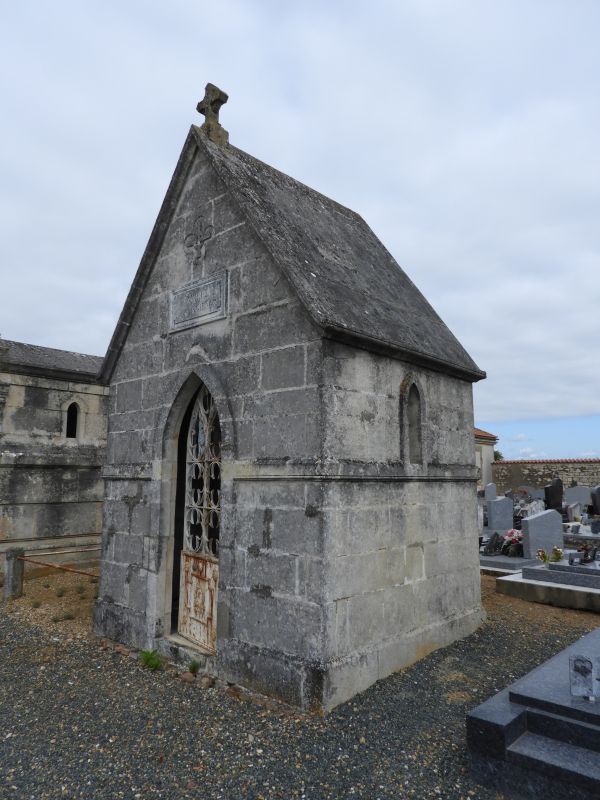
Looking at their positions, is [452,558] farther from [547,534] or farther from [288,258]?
[547,534]

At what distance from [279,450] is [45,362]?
372 inches

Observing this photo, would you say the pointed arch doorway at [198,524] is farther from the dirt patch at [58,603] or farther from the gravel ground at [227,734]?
the dirt patch at [58,603]

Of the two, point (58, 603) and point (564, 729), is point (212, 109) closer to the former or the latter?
point (564, 729)

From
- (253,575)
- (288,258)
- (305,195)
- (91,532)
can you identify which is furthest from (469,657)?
(91,532)

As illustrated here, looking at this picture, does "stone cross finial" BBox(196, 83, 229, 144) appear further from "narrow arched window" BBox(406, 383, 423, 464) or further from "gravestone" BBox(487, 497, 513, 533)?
"gravestone" BBox(487, 497, 513, 533)

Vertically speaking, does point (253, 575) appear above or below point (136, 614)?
above

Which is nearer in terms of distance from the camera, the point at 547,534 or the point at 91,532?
the point at 547,534

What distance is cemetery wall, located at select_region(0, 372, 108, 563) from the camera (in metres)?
12.2

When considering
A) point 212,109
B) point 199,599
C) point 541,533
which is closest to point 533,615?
point 541,533

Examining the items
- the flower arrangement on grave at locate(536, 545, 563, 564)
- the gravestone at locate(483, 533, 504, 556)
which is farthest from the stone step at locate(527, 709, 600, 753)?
the gravestone at locate(483, 533, 504, 556)

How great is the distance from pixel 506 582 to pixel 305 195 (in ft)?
24.6

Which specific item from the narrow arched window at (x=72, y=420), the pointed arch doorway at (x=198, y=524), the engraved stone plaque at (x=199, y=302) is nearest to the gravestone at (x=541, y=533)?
the pointed arch doorway at (x=198, y=524)

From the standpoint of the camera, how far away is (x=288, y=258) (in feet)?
19.6

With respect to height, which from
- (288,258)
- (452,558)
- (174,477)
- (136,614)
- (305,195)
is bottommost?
(136,614)
